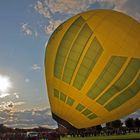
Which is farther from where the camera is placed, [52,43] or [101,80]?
[52,43]

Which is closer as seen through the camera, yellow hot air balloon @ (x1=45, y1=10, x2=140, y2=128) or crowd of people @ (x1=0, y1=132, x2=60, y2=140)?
yellow hot air balloon @ (x1=45, y1=10, x2=140, y2=128)

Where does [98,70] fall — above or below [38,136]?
above

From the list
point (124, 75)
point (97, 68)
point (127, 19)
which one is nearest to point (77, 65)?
point (97, 68)

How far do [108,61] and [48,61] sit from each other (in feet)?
18.1

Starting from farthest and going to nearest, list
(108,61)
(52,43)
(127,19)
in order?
1. (52,43)
2. (127,19)
3. (108,61)

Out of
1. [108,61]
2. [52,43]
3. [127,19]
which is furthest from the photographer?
[52,43]

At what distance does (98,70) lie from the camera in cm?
2564

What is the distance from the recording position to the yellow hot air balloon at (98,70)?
25.8m

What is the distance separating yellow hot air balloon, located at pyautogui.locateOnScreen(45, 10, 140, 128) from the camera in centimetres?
2577

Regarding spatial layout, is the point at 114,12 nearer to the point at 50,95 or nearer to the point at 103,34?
the point at 103,34

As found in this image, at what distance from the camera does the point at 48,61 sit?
95.9 ft

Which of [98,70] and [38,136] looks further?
[38,136]

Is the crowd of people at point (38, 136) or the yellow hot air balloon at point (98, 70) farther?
the crowd of people at point (38, 136)

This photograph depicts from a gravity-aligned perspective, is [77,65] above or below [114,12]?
below
